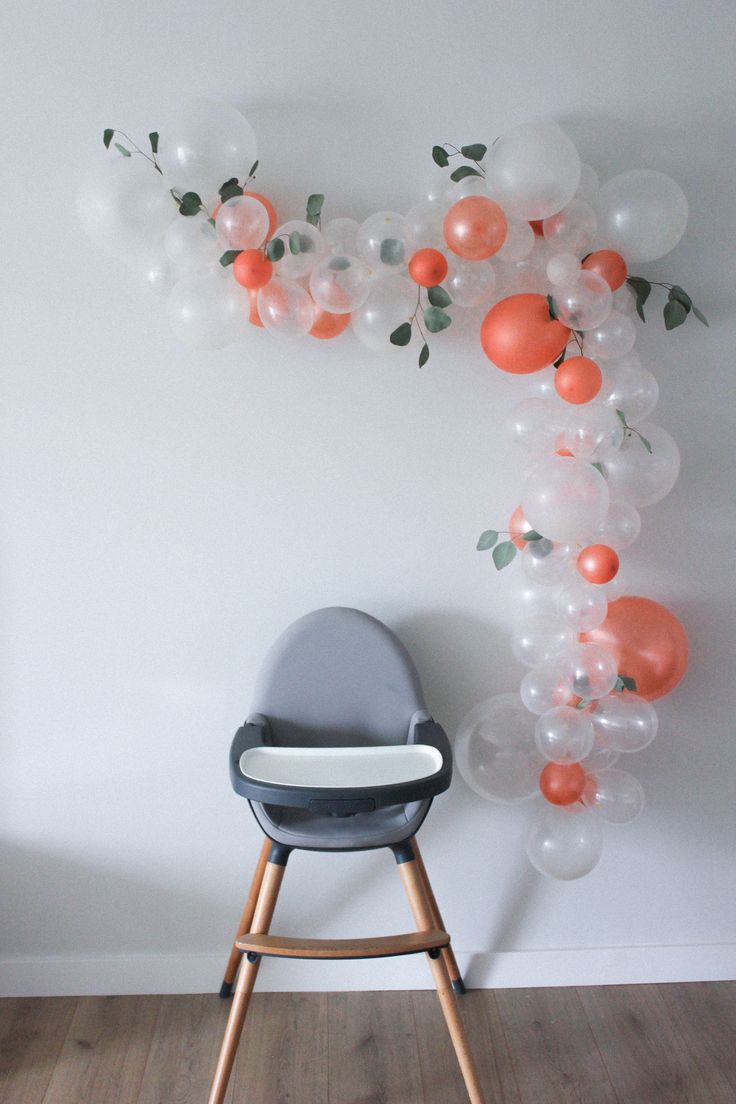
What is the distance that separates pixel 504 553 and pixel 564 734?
40cm

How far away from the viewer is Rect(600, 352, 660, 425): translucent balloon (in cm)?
196

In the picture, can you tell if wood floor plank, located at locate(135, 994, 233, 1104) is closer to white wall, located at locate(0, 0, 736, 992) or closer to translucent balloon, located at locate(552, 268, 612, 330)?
white wall, located at locate(0, 0, 736, 992)

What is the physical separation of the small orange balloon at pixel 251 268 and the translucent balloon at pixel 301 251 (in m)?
0.04

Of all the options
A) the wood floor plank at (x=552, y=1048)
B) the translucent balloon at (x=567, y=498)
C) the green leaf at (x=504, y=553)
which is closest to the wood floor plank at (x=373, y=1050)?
the wood floor plank at (x=552, y=1048)

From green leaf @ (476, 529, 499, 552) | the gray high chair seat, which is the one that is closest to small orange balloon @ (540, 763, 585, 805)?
the gray high chair seat

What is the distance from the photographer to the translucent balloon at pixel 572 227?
1.97m

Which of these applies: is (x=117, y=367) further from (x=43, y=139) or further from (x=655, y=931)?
(x=655, y=931)

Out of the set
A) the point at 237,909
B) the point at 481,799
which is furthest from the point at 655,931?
the point at 237,909

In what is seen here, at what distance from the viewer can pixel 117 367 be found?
214cm

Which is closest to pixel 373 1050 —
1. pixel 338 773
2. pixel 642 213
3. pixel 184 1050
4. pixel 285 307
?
pixel 184 1050

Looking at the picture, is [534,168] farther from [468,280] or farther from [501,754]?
[501,754]

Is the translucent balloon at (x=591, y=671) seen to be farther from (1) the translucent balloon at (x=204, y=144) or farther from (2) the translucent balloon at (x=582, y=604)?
(1) the translucent balloon at (x=204, y=144)

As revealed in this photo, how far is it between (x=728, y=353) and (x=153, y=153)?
1.33 m

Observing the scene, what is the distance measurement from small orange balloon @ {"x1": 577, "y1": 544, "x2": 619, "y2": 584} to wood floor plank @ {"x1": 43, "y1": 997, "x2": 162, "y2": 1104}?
1416mm
